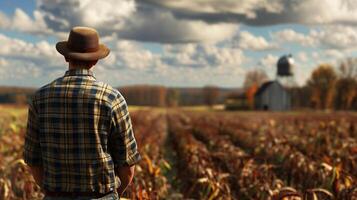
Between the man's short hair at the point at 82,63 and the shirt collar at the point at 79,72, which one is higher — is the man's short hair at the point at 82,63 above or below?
above

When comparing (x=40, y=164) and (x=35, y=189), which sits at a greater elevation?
(x=40, y=164)

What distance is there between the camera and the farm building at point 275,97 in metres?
74.8

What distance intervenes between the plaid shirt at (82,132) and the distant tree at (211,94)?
379 feet

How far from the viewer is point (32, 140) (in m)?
3.29

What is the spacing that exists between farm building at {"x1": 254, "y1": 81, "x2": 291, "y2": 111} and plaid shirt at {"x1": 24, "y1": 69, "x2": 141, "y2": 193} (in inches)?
2867

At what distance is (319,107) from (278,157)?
6874 centimetres

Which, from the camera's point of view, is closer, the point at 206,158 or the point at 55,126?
the point at 55,126

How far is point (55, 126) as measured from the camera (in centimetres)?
315

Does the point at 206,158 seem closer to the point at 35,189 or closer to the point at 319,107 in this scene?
the point at 35,189

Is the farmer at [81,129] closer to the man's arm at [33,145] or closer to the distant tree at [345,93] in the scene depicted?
the man's arm at [33,145]

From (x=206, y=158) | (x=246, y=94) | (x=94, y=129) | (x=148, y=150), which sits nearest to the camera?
(x=94, y=129)

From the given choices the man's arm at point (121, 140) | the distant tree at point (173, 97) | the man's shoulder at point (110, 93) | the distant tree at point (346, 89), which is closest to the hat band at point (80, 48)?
the man's shoulder at point (110, 93)

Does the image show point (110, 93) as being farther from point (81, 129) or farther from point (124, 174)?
point (124, 174)

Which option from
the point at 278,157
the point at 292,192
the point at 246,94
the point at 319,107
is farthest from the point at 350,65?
the point at 292,192
